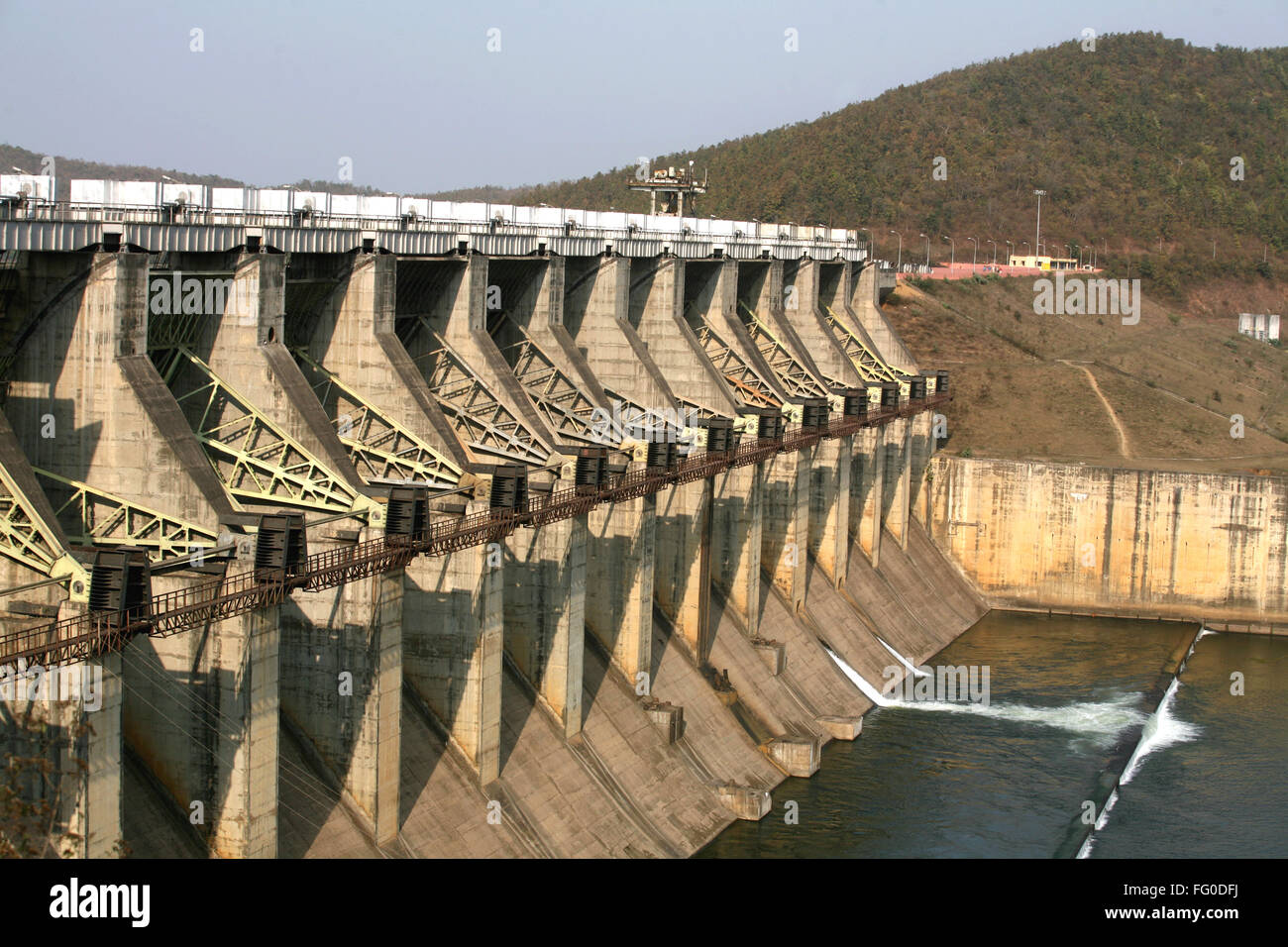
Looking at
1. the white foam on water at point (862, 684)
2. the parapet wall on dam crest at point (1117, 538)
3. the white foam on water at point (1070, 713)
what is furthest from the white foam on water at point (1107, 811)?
the parapet wall on dam crest at point (1117, 538)

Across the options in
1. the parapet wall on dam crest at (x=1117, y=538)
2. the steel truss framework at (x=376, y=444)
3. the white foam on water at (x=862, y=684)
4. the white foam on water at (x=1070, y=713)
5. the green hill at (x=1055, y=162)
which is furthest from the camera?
the green hill at (x=1055, y=162)

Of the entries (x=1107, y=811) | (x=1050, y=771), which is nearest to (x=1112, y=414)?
(x=1050, y=771)

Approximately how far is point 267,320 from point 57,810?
48.0 ft

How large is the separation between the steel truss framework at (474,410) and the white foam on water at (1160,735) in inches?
826

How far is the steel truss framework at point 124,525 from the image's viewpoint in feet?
98.7

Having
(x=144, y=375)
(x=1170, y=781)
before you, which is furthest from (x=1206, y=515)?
(x=144, y=375)

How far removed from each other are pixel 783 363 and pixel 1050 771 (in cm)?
2409

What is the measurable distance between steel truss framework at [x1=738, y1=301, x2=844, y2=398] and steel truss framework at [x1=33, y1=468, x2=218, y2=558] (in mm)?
38461

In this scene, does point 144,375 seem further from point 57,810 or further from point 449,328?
point 449,328

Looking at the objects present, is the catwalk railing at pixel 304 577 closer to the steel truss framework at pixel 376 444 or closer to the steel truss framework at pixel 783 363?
the steel truss framework at pixel 376 444

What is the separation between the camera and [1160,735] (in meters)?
55.8
